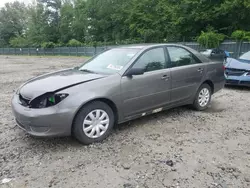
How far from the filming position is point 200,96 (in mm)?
4879

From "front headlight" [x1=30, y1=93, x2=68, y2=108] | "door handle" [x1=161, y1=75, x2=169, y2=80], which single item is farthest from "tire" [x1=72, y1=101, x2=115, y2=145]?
"door handle" [x1=161, y1=75, x2=169, y2=80]

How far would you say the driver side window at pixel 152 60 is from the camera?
3.88 meters

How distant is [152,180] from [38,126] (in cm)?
165

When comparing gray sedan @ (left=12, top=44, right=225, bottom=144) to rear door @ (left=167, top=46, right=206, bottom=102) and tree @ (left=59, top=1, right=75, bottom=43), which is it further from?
tree @ (left=59, top=1, right=75, bottom=43)

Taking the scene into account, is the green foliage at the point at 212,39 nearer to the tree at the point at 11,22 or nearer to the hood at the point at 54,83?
the hood at the point at 54,83

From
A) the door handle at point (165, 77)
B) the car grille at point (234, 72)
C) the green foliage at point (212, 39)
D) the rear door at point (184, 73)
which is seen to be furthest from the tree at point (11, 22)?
the door handle at point (165, 77)

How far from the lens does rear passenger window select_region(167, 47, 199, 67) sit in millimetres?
4348

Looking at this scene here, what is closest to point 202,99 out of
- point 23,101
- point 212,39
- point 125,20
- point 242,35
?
point 23,101

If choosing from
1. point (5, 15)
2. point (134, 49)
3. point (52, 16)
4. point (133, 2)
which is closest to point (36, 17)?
point (52, 16)

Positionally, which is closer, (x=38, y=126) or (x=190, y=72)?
(x=38, y=126)

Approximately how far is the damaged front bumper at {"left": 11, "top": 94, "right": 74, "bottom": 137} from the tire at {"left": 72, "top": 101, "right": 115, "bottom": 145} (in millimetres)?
147

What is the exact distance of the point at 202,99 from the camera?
4.93m

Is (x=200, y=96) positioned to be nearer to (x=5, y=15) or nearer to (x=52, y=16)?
(x=52, y=16)

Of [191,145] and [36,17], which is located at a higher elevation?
[36,17]
